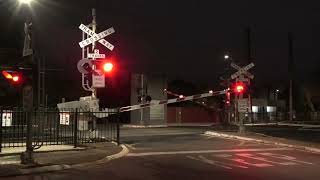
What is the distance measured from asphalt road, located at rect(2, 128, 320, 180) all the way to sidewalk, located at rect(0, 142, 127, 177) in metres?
0.49

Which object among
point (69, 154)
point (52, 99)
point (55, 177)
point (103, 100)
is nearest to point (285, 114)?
point (103, 100)

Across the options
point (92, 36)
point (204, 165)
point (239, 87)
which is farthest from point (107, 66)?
point (239, 87)

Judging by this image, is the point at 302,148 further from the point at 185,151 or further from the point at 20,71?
the point at 20,71

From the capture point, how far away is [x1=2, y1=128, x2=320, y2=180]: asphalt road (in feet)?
46.4

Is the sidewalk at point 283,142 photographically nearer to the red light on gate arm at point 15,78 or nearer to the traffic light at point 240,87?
the traffic light at point 240,87

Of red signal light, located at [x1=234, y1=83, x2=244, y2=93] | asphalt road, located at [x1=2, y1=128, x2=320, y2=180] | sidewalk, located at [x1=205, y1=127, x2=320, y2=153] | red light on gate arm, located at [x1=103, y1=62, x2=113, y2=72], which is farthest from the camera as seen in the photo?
red signal light, located at [x1=234, y1=83, x2=244, y2=93]

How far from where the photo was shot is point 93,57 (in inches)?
925

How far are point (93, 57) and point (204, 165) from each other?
29.5 ft

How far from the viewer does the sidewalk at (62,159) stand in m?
15.0

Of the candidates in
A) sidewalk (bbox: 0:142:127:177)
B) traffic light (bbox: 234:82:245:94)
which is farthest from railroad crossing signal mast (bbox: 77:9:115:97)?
traffic light (bbox: 234:82:245:94)

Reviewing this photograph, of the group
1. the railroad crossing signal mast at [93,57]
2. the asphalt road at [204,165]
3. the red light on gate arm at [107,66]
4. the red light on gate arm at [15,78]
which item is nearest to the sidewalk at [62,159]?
the asphalt road at [204,165]

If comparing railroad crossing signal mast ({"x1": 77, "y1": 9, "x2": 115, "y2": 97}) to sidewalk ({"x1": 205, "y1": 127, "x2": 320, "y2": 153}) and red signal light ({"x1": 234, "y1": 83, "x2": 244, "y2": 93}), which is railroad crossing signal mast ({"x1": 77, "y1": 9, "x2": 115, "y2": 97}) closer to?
sidewalk ({"x1": 205, "y1": 127, "x2": 320, "y2": 153})

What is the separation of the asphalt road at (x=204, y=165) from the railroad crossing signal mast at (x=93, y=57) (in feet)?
11.0

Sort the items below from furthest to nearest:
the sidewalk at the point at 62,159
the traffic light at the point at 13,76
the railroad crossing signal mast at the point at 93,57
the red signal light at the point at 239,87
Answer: the red signal light at the point at 239,87, the railroad crossing signal mast at the point at 93,57, the traffic light at the point at 13,76, the sidewalk at the point at 62,159
